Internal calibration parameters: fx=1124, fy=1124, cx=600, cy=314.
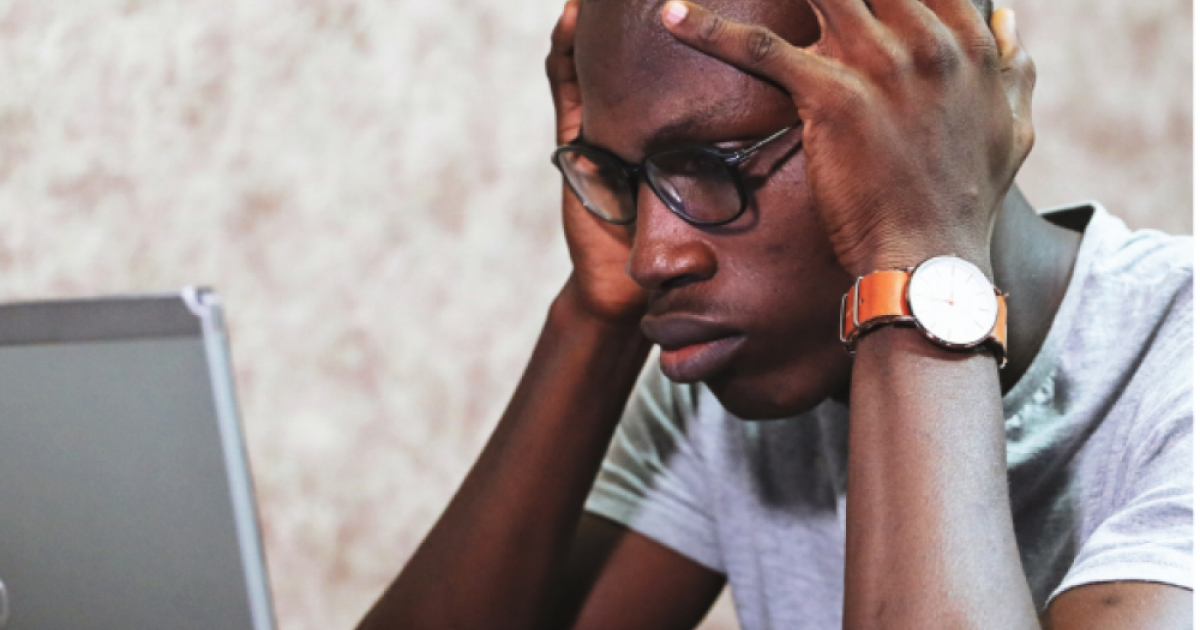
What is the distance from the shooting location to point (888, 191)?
2.70 feet

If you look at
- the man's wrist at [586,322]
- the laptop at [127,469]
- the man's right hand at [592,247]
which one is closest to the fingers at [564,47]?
the man's right hand at [592,247]

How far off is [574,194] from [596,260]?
0.24 feet

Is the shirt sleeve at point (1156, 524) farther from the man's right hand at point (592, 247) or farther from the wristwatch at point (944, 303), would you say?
the man's right hand at point (592, 247)

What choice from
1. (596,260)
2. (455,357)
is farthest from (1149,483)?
(455,357)

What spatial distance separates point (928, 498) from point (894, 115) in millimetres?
276

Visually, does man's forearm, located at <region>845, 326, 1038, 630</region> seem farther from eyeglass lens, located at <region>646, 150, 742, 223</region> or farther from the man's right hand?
the man's right hand

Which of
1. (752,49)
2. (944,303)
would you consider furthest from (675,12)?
(944,303)

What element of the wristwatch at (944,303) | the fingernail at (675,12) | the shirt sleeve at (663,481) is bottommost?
the shirt sleeve at (663,481)

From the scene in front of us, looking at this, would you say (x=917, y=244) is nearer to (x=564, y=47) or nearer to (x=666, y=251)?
(x=666, y=251)

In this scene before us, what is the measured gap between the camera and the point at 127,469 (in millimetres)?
591

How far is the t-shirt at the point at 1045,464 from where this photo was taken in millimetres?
849

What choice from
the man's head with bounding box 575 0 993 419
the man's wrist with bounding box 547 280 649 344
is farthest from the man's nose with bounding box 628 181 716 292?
the man's wrist with bounding box 547 280 649 344

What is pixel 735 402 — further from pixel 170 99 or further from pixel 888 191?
pixel 170 99

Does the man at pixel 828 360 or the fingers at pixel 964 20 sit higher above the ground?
the fingers at pixel 964 20
